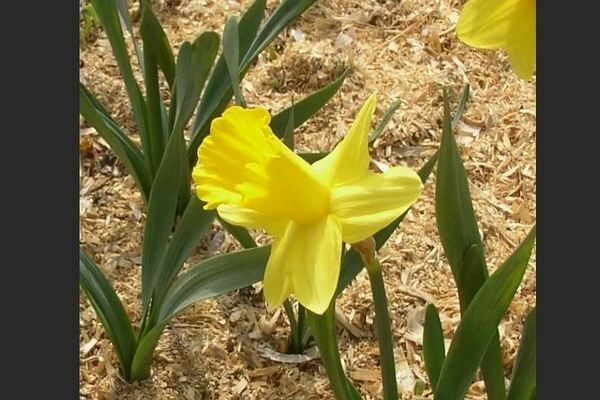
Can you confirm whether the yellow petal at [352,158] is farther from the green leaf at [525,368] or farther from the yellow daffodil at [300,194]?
the green leaf at [525,368]

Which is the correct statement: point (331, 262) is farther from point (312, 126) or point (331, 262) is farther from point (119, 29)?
point (312, 126)

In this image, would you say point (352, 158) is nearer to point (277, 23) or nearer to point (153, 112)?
point (277, 23)

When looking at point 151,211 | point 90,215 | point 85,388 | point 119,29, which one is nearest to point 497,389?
point 151,211

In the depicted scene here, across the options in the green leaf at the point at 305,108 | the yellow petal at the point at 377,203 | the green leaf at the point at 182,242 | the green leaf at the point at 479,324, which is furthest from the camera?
the green leaf at the point at 305,108

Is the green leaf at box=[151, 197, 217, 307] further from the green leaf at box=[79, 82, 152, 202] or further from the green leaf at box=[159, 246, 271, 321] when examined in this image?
the green leaf at box=[79, 82, 152, 202]

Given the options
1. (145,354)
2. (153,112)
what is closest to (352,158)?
(145,354)

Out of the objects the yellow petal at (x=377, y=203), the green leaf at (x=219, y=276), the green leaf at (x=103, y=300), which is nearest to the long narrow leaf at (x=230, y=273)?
the green leaf at (x=219, y=276)

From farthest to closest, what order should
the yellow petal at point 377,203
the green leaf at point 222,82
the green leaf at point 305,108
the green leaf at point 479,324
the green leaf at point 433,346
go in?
the green leaf at point 222,82, the green leaf at point 305,108, the green leaf at point 433,346, the green leaf at point 479,324, the yellow petal at point 377,203

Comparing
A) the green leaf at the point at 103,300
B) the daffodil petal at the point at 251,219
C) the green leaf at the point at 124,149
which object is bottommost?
the green leaf at the point at 103,300
